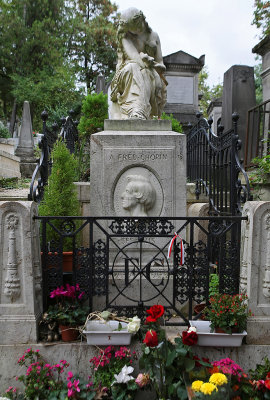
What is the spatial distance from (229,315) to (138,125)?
2.70 m

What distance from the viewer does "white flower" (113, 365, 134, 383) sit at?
2.75 meters

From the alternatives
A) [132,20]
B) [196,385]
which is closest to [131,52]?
[132,20]

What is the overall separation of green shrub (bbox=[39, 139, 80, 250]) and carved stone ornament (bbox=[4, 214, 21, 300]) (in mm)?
1148

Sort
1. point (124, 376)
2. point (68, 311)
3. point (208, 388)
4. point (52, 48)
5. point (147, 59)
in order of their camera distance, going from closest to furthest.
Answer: point (208, 388) < point (124, 376) < point (68, 311) < point (147, 59) < point (52, 48)

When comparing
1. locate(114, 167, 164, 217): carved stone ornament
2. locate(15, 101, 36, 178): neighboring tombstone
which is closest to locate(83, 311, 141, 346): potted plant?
locate(114, 167, 164, 217): carved stone ornament

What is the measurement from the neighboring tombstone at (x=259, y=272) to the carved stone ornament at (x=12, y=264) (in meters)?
2.08

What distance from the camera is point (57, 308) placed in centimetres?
315

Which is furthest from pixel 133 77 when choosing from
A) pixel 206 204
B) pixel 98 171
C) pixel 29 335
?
pixel 29 335

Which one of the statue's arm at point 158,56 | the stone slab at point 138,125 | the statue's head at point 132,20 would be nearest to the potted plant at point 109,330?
the stone slab at point 138,125

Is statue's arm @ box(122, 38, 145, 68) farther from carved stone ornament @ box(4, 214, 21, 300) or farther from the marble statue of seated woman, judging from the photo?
carved stone ornament @ box(4, 214, 21, 300)

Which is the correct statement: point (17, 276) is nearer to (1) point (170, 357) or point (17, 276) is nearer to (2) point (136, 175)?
(1) point (170, 357)

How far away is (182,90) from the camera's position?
1627 centimetres

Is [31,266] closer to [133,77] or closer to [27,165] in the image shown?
Answer: [133,77]

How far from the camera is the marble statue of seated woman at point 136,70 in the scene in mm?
5113
